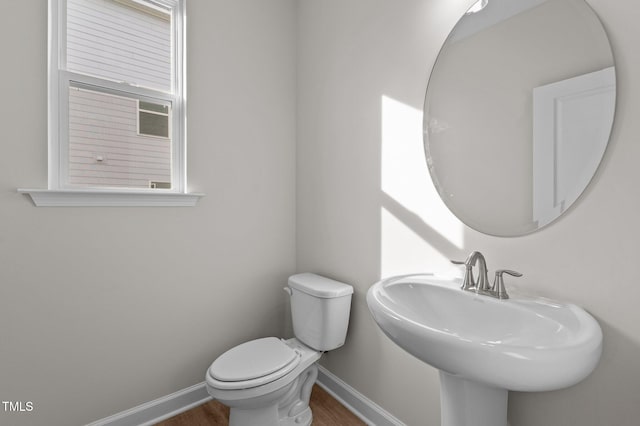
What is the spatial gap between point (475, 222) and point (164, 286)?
5.13 ft

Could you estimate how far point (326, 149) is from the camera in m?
1.89

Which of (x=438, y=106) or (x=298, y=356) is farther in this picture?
(x=298, y=356)

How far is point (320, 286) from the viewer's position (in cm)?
171

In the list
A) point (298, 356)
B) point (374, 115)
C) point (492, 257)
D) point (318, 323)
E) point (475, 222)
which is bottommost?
point (298, 356)

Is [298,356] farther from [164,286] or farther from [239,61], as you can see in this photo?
[239,61]

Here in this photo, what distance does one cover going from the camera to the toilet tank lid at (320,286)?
1635mm

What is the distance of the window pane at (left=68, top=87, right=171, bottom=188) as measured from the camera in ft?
4.87

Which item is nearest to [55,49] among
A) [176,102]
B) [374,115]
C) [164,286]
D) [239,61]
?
[176,102]

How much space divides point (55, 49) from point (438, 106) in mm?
1733

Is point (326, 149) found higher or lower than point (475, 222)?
higher

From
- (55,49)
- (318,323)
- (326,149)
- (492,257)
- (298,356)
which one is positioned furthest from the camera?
(326,149)

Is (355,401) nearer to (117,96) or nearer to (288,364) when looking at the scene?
(288,364)

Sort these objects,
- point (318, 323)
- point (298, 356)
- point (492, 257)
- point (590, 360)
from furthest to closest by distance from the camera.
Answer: point (318, 323), point (298, 356), point (492, 257), point (590, 360)

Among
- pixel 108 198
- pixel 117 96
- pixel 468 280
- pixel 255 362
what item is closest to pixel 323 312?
pixel 255 362
